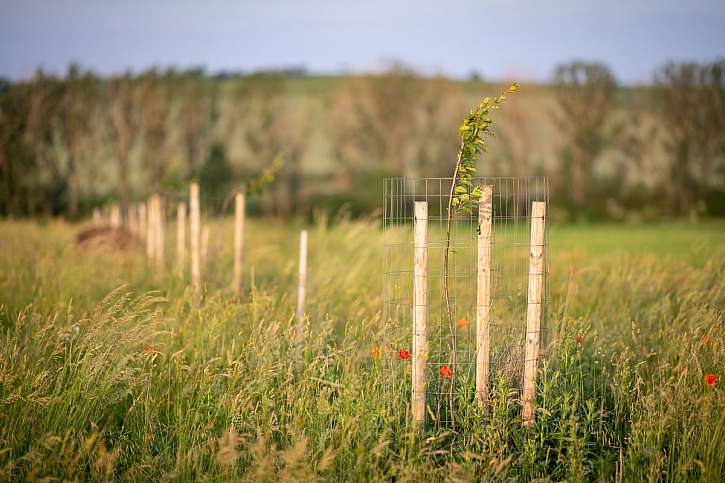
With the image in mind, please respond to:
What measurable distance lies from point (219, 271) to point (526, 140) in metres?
25.9

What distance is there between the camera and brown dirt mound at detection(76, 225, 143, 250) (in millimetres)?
12197

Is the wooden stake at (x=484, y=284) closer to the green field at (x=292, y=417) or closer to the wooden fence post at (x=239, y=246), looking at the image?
the green field at (x=292, y=417)

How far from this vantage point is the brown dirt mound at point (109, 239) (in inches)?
480

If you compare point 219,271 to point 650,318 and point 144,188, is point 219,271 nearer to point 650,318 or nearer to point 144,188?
point 650,318


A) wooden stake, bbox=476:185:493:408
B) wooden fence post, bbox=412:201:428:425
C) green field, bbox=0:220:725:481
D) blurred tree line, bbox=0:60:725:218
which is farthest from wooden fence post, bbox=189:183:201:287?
blurred tree line, bbox=0:60:725:218

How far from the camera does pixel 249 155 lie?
104 ft

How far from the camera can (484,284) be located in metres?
4.43

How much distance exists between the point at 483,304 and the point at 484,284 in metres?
0.14

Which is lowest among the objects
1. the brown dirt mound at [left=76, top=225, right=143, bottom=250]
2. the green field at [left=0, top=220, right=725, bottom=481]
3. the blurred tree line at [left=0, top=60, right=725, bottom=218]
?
the green field at [left=0, top=220, right=725, bottom=481]

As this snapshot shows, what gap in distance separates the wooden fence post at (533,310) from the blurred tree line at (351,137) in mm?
22040

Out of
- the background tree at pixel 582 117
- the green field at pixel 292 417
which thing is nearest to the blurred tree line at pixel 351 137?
the background tree at pixel 582 117

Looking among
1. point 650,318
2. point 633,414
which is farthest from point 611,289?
point 633,414

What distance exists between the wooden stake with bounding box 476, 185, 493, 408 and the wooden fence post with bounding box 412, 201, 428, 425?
1.23 ft

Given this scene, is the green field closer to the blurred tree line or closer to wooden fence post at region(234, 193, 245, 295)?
wooden fence post at region(234, 193, 245, 295)
